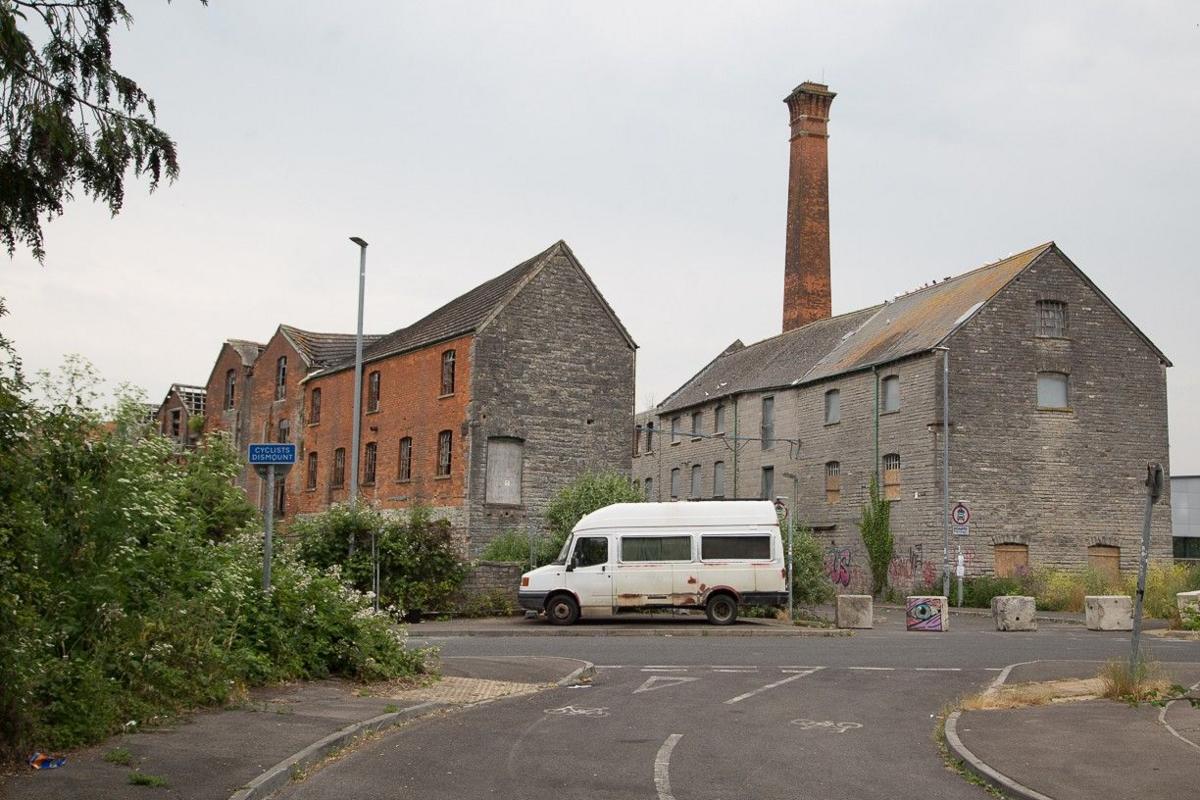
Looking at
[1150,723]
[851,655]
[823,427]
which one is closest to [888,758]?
[1150,723]

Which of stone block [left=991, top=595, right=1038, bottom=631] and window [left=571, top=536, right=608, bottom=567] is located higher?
window [left=571, top=536, right=608, bottom=567]

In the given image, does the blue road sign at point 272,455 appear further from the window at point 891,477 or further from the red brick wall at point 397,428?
the window at point 891,477

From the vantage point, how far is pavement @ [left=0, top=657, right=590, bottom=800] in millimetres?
8539

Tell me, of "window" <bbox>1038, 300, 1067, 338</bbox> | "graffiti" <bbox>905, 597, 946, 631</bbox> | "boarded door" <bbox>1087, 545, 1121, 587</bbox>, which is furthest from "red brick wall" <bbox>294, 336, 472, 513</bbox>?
"boarded door" <bbox>1087, 545, 1121, 587</bbox>

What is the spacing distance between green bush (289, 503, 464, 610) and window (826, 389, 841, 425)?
21.6 m

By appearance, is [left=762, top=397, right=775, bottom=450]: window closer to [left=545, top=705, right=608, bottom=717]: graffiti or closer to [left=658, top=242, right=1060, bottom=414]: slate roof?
[left=658, top=242, right=1060, bottom=414]: slate roof

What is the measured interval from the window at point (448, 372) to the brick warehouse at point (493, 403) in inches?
1.3

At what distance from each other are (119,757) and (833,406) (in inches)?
1549

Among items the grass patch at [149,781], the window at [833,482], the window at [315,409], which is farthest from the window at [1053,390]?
the grass patch at [149,781]

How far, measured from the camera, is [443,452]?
3903 cm

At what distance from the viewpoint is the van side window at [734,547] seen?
1065 inches

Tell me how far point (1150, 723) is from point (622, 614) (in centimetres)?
1859

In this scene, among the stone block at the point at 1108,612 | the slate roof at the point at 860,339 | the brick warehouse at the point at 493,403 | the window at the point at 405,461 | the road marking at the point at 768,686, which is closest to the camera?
the road marking at the point at 768,686

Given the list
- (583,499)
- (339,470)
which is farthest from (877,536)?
(339,470)
